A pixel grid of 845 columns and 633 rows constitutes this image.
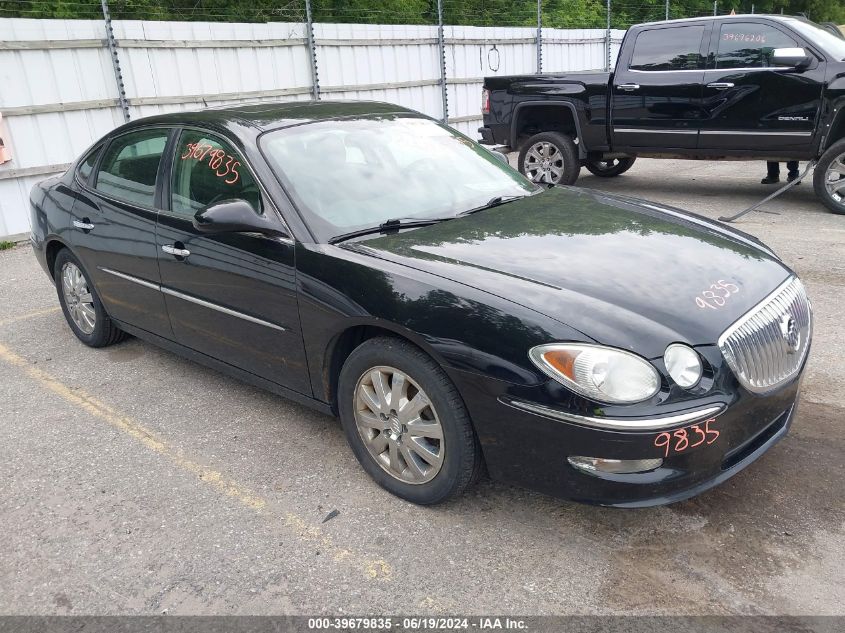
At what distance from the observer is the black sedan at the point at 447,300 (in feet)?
8.50

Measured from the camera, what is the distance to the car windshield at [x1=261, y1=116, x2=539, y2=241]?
3482 millimetres

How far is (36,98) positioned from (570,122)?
6474 millimetres

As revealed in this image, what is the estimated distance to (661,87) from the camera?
28.9 ft

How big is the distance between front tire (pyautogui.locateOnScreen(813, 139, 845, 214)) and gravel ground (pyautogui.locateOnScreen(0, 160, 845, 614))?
4.34 meters

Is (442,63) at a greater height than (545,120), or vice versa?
(442,63)

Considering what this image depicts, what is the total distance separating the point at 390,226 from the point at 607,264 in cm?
102

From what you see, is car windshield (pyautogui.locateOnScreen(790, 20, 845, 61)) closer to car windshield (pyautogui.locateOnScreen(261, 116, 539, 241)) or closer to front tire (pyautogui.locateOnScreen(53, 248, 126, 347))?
car windshield (pyautogui.locateOnScreen(261, 116, 539, 241))

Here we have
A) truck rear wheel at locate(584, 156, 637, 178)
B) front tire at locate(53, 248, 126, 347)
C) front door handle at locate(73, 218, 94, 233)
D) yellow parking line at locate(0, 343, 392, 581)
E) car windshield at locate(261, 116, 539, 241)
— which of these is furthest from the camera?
truck rear wheel at locate(584, 156, 637, 178)

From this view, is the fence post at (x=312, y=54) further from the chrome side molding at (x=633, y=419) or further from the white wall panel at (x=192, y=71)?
the chrome side molding at (x=633, y=419)

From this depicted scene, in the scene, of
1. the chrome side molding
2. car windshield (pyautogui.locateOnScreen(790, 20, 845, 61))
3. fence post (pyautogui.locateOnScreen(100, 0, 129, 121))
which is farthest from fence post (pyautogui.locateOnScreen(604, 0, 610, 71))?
the chrome side molding

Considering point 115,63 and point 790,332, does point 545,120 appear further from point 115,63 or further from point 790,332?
point 790,332

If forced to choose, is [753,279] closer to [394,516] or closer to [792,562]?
[792,562]

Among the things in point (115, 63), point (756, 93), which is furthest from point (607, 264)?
point (115, 63)

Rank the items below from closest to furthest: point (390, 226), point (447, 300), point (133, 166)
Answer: point (447, 300) → point (390, 226) → point (133, 166)
